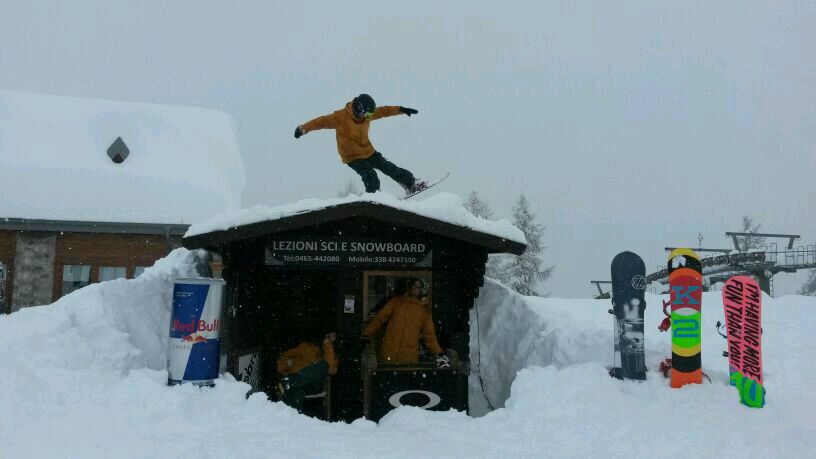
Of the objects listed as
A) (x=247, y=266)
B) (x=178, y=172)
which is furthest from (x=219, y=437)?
(x=178, y=172)

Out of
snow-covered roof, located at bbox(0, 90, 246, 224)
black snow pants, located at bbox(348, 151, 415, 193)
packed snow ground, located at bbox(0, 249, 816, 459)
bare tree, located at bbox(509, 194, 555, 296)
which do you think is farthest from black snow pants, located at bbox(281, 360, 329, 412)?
bare tree, located at bbox(509, 194, 555, 296)

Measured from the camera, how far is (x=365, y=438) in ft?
18.1

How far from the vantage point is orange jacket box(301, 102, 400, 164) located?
355 inches

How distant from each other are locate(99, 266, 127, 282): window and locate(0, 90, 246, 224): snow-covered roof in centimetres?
144

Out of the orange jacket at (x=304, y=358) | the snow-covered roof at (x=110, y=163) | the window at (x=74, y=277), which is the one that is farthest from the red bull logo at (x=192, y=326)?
the window at (x=74, y=277)

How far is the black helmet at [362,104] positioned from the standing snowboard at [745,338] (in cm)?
525

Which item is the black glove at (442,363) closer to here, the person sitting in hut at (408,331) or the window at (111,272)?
the person sitting in hut at (408,331)

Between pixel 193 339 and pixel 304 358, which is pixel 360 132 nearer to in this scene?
pixel 304 358

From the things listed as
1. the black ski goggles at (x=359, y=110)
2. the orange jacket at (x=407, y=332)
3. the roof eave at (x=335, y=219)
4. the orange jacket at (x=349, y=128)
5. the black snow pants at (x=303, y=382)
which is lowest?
the black snow pants at (x=303, y=382)

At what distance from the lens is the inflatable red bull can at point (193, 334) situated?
6.82m

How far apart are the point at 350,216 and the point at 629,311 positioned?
3.58 metres

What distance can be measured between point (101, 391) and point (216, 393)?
3.76 ft

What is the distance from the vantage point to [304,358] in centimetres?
864

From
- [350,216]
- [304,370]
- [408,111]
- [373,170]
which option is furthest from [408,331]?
[408,111]
